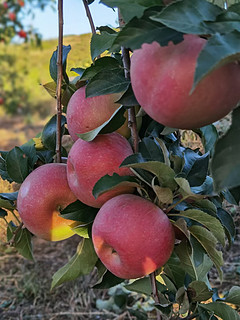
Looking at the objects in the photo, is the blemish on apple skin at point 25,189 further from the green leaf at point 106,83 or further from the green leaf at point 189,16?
the green leaf at point 189,16

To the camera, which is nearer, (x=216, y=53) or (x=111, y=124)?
(x=216, y=53)

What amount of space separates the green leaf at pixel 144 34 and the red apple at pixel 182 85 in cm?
2

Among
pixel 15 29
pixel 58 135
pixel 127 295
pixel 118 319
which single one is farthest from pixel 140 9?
pixel 15 29

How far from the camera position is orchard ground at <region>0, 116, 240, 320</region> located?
1.80 metres

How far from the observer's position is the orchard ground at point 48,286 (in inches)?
71.0

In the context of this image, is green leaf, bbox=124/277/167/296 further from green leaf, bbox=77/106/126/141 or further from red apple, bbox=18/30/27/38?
red apple, bbox=18/30/27/38

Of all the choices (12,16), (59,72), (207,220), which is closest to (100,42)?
(59,72)

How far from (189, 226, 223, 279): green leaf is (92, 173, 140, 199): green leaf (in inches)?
4.1

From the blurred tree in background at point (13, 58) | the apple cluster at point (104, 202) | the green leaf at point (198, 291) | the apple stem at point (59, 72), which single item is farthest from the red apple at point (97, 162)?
the blurred tree in background at point (13, 58)

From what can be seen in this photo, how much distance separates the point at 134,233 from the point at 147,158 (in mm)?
103

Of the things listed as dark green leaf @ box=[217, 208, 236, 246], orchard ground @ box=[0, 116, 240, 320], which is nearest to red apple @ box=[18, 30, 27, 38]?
orchard ground @ box=[0, 116, 240, 320]

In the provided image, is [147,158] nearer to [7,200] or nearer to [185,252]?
[185,252]

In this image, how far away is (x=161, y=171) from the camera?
0.47m

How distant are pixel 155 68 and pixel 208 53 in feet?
0.25
